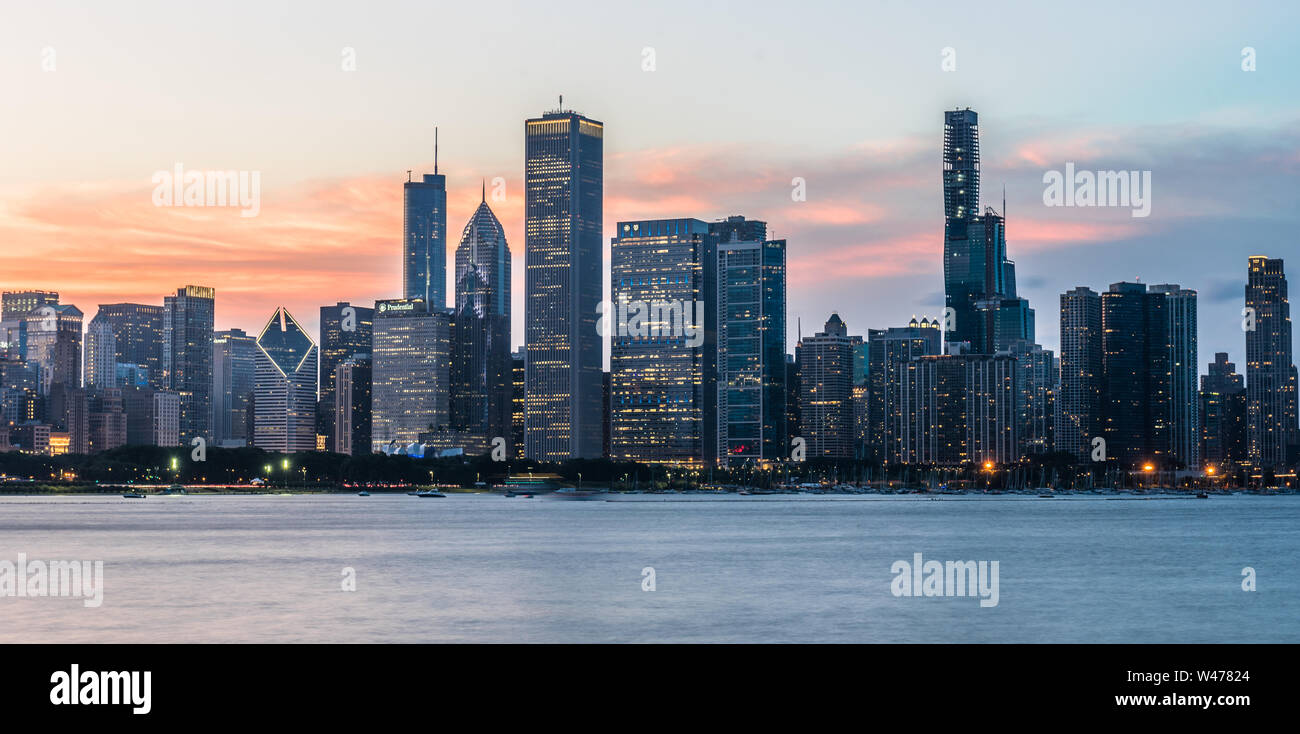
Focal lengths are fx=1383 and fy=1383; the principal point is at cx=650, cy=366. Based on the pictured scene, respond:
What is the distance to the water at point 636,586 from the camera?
4906 centimetres

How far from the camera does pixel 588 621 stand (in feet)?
168

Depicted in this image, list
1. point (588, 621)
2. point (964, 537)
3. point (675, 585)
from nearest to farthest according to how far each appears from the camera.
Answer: point (588, 621), point (675, 585), point (964, 537)

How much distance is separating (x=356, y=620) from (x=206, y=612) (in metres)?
7.21

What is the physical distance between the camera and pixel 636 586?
67.4 meters

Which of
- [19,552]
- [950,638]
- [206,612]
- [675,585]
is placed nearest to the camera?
[950,638]

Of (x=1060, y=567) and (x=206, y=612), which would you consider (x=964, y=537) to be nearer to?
(x=1060, y=567)

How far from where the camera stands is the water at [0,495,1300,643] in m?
49.1
